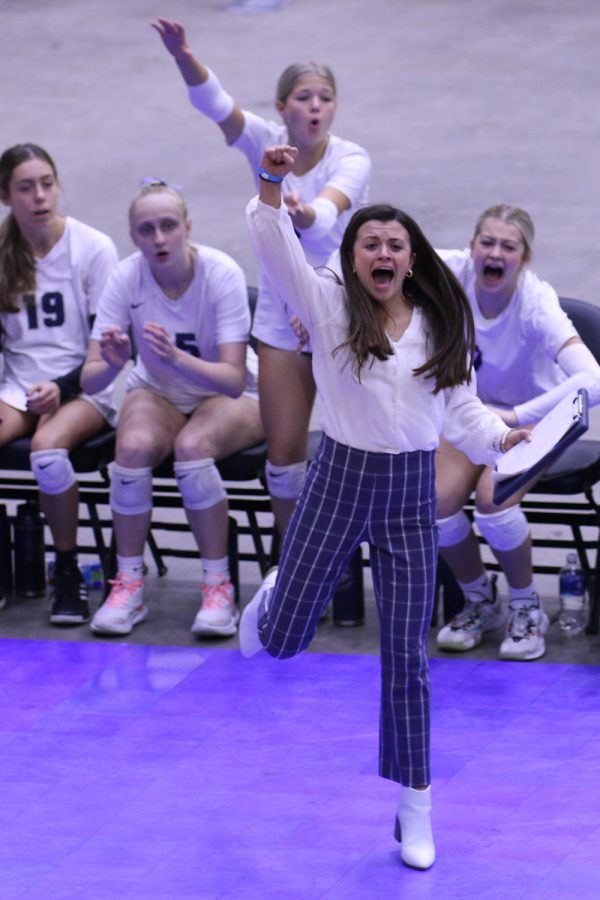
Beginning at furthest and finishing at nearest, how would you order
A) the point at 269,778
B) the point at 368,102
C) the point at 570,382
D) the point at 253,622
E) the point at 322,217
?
the point at 368,102 < the point at 570,382 < the point at 322,217 < the point at 269,778 < the point at 253,622

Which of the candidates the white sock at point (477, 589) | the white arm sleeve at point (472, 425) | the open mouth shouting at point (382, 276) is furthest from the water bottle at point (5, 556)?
the open mouth shouting at point (382, 276)

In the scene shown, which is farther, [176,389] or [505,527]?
[176,389]

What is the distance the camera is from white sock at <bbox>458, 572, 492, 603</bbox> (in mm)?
5219

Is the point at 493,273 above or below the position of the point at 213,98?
below

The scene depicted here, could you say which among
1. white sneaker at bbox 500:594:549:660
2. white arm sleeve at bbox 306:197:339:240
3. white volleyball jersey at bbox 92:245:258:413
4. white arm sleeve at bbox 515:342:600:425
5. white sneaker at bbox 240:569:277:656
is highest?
white arm sleeve at bbox 306:197:339:240

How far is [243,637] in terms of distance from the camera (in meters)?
4.05

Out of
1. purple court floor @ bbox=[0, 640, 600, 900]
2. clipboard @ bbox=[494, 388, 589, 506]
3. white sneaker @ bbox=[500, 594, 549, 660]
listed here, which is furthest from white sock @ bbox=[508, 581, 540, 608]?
clipboard @ bbox=[494, 388, 589, 506]

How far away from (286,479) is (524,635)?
95 centimetres

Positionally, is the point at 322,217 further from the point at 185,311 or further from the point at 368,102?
the point at 368,102

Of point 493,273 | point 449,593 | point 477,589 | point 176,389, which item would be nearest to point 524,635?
point 477,589

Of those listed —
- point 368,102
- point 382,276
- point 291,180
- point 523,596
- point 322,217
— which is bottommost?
point 523,596

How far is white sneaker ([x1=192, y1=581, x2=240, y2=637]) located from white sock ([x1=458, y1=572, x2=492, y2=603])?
80 cm

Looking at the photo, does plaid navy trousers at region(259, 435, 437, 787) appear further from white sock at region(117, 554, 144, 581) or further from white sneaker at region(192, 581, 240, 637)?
white sock at region(117, 554, 144, 581)

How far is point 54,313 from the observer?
5.70 meters
